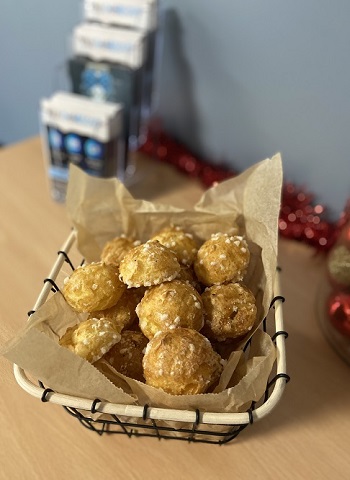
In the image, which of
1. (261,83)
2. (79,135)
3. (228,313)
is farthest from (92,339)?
(261,83)

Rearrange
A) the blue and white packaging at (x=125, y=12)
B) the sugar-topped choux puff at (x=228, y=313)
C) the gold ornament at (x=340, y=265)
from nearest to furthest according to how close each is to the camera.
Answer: the sugar-topped choux puff at (x=228, y=313) < the gold ornament at (x=340, y=265) < the blue and white packaging at (x=125, y=12)

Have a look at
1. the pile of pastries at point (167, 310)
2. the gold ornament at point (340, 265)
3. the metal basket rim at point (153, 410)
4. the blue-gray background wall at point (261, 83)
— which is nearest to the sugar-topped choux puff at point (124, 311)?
the pile of pastries at point (167, 310)

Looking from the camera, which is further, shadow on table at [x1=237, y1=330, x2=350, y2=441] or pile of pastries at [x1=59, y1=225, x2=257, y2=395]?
shadow on table at [x1=237, y1=330, x2=350, y2=441]

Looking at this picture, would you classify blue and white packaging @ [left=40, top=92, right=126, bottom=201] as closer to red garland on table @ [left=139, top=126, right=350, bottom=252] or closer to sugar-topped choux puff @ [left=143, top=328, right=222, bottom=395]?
red garland on table @ [left=139, top=126, right=350, bottom=252]

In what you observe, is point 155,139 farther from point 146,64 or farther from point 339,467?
point 339,467

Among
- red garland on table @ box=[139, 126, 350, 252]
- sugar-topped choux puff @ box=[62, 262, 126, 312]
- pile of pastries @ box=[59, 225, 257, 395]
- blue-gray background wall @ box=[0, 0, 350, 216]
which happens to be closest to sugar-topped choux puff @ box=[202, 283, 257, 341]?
pile of pastries @ box=[59, 225, 257, 395]

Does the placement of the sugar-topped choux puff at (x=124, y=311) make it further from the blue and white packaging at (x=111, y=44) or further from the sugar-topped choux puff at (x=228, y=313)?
the blue and white packaging at (x=111, y=44)

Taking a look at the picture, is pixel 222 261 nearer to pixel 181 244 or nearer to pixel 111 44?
pixel 181 244
